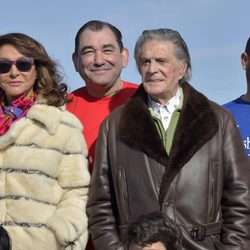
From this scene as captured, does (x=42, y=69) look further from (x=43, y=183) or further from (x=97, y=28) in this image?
(x=43, y=183)

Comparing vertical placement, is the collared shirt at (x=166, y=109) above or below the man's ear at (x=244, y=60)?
below

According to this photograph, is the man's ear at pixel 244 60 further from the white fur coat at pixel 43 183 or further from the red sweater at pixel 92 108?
the white fur coat at pixel 43 183

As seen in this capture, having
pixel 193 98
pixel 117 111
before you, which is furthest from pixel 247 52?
pixel 117 111

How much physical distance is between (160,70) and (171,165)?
71cm

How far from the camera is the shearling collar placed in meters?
4.79

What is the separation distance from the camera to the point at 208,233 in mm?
→ 4770

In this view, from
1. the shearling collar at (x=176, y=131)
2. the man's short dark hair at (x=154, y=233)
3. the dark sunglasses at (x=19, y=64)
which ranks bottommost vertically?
the man's short dark hair at (x=154, y=233)

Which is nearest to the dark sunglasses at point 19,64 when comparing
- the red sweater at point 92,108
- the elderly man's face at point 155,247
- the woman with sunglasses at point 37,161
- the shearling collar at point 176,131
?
the woman with sunglasses at point 37,161

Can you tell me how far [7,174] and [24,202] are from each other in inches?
9.4

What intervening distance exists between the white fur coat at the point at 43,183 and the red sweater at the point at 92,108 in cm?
47

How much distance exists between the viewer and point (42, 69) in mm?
5336

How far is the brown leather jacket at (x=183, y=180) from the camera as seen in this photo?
4.77 metres

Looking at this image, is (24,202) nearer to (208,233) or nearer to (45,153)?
(45,153)

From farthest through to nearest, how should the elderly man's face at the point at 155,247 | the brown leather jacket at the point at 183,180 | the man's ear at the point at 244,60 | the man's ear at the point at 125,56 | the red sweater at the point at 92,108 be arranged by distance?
the man's ear at the point at 125,56 → the man's ear at the point at 244,60 → the red sweater at the point at 92,108 → the brown leather jacket at the point at 183,180 → the elderly man's face at the point at 155,247
